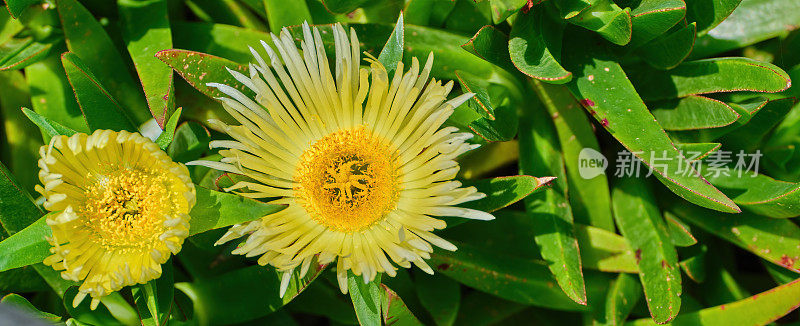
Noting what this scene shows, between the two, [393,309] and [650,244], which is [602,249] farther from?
[393,309]

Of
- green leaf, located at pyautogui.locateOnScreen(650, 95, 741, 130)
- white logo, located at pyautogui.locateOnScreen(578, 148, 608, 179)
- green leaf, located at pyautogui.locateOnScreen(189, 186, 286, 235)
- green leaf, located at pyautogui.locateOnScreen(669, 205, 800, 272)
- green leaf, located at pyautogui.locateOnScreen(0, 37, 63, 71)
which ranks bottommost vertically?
green leaf, located at pyautogui.locateOnScreen(669, 205, 800, 272)

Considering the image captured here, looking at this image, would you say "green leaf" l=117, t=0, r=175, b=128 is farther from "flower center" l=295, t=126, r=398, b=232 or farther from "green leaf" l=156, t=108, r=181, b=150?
"flower center" l=295, t=126, r=398, b=232

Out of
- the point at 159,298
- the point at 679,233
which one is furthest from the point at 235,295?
the point at 679,233

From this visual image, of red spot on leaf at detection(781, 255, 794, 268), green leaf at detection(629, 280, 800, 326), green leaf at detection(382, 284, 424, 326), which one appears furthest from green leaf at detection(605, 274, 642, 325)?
green leaf at detection(382, 284, 424, 326)

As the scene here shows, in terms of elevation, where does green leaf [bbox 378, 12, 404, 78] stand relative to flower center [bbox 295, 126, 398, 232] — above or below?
above

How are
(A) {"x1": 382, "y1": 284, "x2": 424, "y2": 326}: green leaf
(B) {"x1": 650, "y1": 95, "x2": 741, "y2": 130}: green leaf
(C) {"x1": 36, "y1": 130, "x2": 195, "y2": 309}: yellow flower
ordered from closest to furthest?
(C) {"x1": 36, "y1": 130, "x2": 195, "y2": 309}: yellow flower, (A) {"x1": 382, "y1": 284, "x2": 424, "y2": 326}: green leaf, (B) {"x1": 650, "y1": 95, "x2": 741, "y2": 130}: green leaf

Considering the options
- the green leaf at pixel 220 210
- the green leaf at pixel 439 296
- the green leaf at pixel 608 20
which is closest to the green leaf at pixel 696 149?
the green leaf at pixel 608 20

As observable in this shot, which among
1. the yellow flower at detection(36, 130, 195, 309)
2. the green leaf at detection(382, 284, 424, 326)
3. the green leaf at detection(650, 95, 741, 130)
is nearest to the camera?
the yellow flower at detection(36, 130, 195, 309)

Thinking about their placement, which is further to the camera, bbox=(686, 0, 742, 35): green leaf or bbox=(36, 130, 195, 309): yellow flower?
bbox=(686, 0, 742, 35): green leaf
